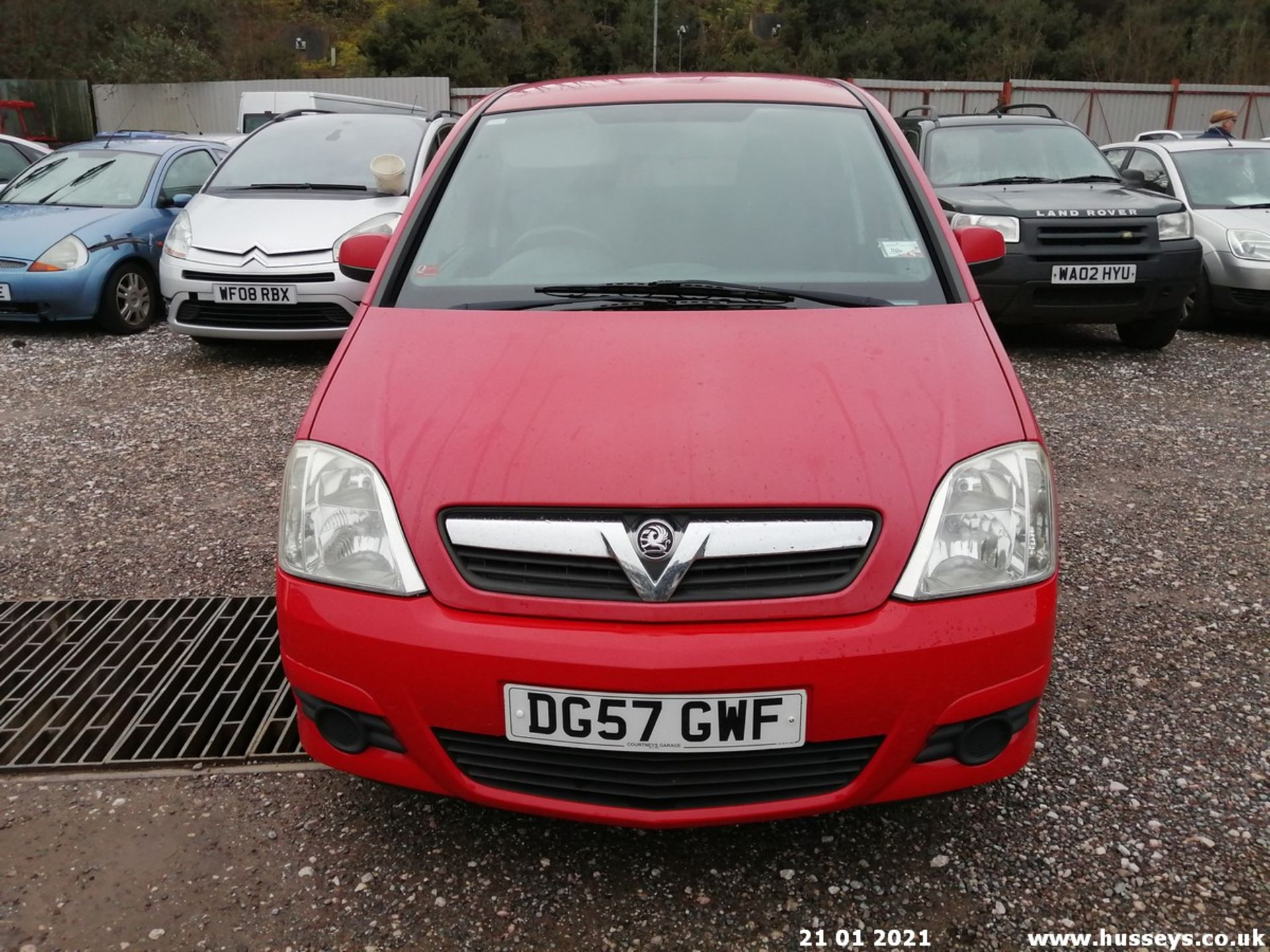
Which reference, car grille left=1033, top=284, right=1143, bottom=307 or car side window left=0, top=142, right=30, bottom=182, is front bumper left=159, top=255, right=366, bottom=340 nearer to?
car grille left=1033, top=284, right=1143, bottom=307

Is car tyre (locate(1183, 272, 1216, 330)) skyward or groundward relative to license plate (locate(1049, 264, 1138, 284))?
groundward

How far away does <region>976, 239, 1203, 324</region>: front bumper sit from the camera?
22.1 feet

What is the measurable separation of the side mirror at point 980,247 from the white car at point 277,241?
13.8 ft

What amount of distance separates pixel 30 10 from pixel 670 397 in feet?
128

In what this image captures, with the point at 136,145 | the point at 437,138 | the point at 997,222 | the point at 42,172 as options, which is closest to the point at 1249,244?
the point at 997,222

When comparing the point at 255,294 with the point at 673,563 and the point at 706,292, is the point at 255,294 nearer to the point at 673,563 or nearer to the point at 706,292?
the point at 706,292

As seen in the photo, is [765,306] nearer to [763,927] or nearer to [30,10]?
[763,927]

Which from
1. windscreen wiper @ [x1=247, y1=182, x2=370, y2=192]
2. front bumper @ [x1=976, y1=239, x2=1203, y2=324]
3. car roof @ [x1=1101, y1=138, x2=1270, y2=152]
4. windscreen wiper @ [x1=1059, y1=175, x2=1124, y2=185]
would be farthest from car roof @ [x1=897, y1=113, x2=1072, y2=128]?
windscreen wiper @ [x1=247, y1=182, x2=370, y2=192]

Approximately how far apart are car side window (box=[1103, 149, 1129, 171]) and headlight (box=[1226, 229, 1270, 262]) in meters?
1.92

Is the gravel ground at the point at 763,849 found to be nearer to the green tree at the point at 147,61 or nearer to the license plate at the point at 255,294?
the license plate at the point at 255,294

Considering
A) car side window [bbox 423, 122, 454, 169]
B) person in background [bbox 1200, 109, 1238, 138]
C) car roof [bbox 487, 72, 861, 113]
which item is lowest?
person in background [bbox 1200, 109, 1238, 138]

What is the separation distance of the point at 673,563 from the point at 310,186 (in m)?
6.19

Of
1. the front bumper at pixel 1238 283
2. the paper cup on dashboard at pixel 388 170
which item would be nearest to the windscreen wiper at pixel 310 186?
the paper cup on dashboard at pixel 388 170

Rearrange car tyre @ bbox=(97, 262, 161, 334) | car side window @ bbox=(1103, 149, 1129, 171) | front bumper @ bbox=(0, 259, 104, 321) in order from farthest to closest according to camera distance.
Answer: car side window @ bbox=(1103, 149, 1129, 171)
car tyre @ bbox=(97, 262, 161, 334)
front bumper @ bbox=(0, 259, 104, 321)
